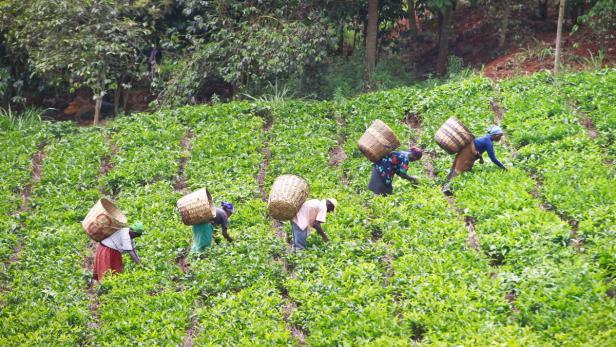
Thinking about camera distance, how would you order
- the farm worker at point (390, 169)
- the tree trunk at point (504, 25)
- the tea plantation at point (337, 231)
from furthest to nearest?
the tree trunk at point (504, 25), the farm worker at point (390, 169), the tea plantation at point (337, 231)

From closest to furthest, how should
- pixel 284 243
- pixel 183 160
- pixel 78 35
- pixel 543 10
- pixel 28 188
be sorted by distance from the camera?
pixel 284 243
pixel 28 188
pixel 183 160
pixel 78 35
pixel 543 10

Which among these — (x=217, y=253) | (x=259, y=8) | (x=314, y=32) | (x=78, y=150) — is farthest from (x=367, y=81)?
(x=217, y=253)

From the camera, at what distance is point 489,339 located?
35.9 ft

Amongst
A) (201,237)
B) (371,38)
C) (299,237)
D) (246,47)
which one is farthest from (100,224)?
(371,38)

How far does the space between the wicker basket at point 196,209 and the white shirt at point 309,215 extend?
4.90 ft

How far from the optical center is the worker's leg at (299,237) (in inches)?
563

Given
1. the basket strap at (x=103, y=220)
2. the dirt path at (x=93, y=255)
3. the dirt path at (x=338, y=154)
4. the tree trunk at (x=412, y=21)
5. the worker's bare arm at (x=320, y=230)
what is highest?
the tree trunk at (x=412, y=21)

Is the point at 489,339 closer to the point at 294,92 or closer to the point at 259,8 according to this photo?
the point at 294,92

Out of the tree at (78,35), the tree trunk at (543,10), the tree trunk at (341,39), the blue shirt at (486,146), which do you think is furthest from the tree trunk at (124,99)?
the tree trunk at (543,10)

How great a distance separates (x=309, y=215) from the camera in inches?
561

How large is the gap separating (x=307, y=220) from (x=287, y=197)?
1.90ft

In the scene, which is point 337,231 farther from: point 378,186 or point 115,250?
point 115,250

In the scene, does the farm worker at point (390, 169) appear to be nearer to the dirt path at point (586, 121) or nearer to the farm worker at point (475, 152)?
the farm worker at point (475, 152)

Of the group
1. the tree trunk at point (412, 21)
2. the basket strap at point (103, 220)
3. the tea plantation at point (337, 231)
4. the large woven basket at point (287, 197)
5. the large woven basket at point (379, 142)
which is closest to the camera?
the tea plantation at point (337, 231)
